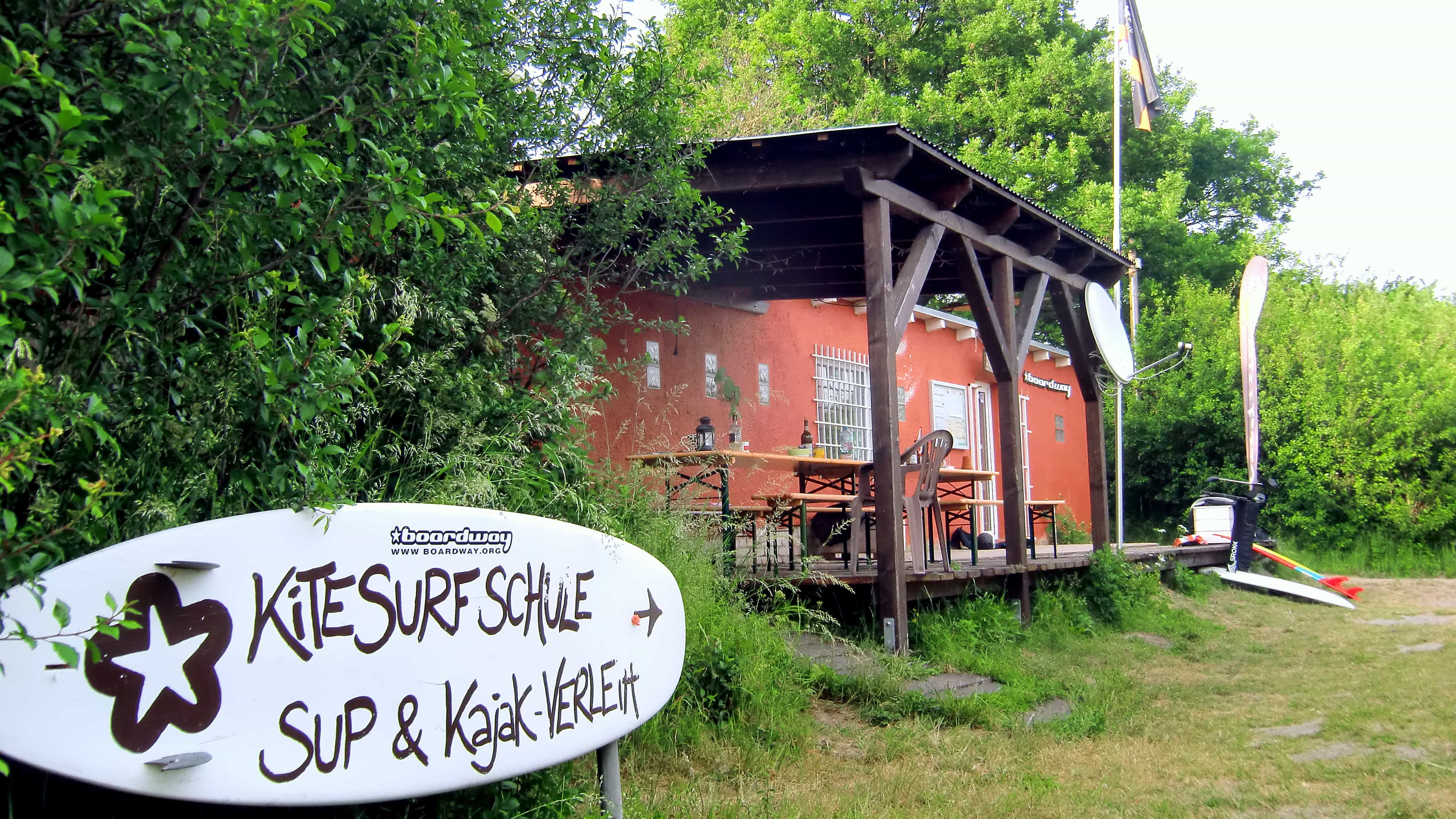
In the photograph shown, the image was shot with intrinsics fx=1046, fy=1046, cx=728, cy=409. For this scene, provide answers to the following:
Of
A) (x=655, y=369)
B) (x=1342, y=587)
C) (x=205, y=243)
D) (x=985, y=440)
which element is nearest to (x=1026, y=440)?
(x=985, y=440)

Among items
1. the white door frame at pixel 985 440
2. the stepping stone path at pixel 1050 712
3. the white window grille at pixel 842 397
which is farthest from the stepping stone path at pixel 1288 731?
the white door frame at pixel 985 440

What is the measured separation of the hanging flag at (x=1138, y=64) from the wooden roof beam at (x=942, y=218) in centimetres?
720

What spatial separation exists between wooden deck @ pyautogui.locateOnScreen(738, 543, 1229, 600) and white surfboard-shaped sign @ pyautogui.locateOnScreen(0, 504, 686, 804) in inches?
109

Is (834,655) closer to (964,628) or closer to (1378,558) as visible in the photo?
(964,628)

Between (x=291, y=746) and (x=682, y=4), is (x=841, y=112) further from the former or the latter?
(x=291, y=746)

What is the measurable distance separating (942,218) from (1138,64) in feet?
32.7

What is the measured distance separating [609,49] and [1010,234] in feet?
14.8

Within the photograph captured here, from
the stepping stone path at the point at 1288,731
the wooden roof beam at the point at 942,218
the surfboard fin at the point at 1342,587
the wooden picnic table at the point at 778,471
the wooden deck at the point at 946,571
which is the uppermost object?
the wooden roof beam at the point at 942,218

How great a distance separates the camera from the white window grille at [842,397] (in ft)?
34.7

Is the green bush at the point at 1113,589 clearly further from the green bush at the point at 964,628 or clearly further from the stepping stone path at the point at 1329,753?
the stepping stone path at the point at 1329,753

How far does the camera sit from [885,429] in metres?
6.04

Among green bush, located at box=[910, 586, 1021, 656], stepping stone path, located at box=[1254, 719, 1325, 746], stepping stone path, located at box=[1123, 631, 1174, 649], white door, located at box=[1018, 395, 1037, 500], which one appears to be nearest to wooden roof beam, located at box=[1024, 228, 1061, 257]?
green bush, located at box=[910, 586, 1021, 656]

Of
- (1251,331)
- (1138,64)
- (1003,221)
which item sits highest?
(1138,64)

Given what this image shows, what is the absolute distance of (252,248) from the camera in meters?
2.24
